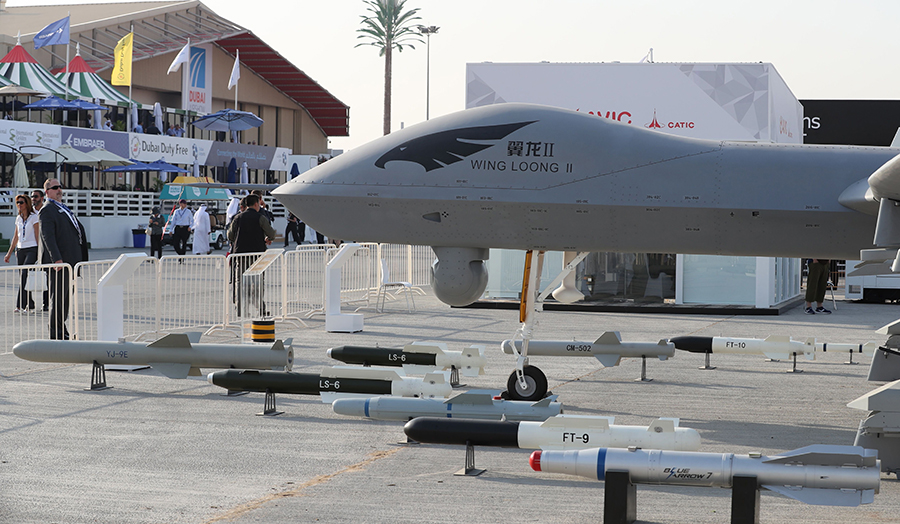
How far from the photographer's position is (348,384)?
9445 mm

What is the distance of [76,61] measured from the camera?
41.8 m

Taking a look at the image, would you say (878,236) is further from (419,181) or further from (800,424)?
(419,181)

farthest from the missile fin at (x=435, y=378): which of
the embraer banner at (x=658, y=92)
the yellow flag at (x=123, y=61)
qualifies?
the yellow flag at (x=123, y=61)

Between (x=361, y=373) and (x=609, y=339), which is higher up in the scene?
(x=609, y=339)

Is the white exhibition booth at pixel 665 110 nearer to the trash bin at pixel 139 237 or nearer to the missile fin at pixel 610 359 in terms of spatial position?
the missile fin at pixel 610 359

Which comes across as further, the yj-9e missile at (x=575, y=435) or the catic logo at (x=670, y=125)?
the catic logo at (x=670, y=125)

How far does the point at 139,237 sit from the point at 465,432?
35567mm

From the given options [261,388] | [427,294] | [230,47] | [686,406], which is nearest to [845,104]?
[427,294]

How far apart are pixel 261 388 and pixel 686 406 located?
184 inches

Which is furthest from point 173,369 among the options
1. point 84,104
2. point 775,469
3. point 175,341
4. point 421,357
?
point 84,104

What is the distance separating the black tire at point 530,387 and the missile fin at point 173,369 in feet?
11.9

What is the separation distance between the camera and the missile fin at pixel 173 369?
34.0 feet

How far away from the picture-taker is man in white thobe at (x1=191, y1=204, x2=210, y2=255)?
25375 millimetres

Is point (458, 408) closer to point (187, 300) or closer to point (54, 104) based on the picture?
point (187, 300)
